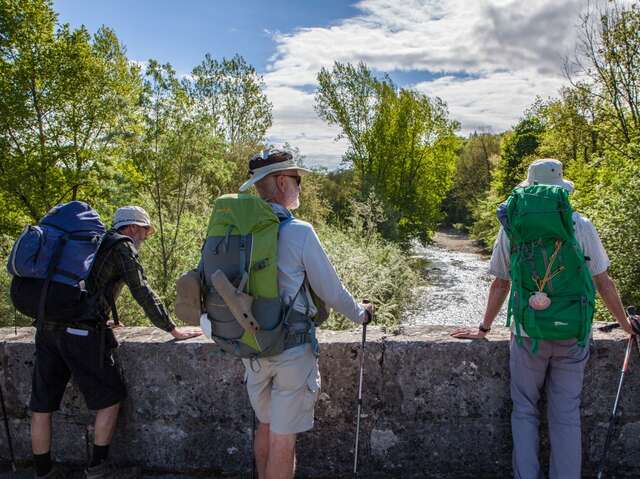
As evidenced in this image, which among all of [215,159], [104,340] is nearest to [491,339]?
[104,340]

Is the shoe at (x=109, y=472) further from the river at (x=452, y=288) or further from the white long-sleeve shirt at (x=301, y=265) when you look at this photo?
the river at (x=452, y=288)

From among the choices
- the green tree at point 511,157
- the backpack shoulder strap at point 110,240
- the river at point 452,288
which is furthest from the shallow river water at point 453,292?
the backpack shoulder strap at point 110,240

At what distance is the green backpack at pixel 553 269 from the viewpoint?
2.36 meters

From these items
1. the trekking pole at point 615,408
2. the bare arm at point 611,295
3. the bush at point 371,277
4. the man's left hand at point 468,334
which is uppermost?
the bare arm at point 611,295

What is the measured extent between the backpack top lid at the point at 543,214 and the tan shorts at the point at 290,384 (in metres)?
1.14

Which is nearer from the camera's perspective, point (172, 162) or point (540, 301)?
point (540, 301)

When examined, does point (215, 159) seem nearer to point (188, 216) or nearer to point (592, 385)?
point (188, 216)

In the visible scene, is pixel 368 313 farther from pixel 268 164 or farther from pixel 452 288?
pixel 452 288

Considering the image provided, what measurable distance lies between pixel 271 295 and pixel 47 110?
16885mm

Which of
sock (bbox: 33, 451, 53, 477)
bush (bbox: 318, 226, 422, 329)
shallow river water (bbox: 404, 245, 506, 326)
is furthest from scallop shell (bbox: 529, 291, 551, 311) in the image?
shallow river water (bbox: 404, 245, 506, 326)

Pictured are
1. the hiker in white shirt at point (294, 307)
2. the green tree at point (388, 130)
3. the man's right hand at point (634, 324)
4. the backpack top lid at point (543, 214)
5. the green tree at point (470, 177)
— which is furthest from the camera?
the green tree at point (470, 177)

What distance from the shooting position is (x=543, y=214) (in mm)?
2357

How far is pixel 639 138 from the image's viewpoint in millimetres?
12648

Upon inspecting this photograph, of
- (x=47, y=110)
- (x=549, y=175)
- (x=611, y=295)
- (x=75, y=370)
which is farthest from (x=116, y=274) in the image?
(x=47, y=110)
